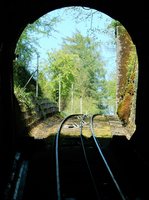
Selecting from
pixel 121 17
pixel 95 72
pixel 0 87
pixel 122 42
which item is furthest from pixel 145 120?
pixel 95 72

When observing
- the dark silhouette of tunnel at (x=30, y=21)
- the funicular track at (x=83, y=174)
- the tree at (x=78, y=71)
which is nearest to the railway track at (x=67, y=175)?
the funicular track at (x=83, y=174)

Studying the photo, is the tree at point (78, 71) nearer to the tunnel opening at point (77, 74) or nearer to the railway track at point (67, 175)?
the tunnel opening at point (77, 74)

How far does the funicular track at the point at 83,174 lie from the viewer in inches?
255

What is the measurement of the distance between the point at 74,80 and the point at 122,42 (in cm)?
3868

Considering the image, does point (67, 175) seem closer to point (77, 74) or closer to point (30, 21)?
point (30, 21)

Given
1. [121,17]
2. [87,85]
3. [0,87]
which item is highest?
[121,17]

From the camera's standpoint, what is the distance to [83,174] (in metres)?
Answer: 7.95

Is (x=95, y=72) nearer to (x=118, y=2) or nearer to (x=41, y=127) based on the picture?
(x=41, y=127)

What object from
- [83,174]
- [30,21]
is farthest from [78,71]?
[83,174]

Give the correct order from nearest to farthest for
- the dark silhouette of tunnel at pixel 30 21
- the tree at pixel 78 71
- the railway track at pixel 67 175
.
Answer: the railway track at pixel 67 175 → the dark silhouette of tunnel at pixel 30 21 → the tree at pixel 78 71

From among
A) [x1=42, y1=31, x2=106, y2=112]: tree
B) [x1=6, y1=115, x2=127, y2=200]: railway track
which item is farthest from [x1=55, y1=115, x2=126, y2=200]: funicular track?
[x1=42, y1=31, x2=106, y2=112]: tree

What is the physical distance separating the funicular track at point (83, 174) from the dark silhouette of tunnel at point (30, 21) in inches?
35.7

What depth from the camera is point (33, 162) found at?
29.5ft

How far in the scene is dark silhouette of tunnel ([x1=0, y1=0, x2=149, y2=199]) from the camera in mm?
8305
